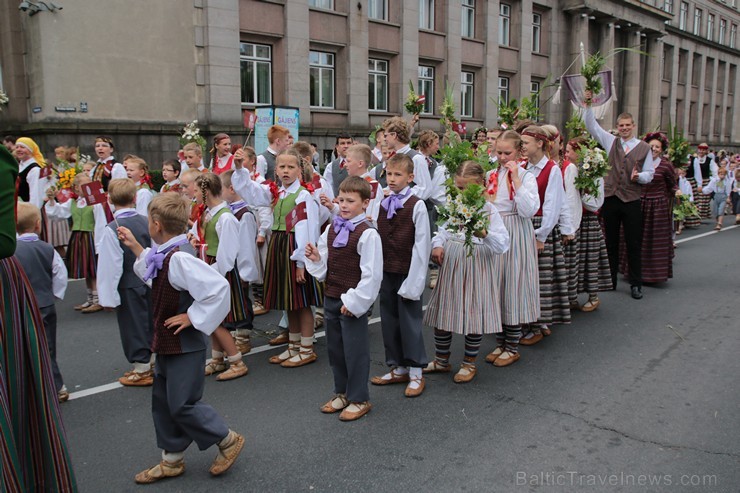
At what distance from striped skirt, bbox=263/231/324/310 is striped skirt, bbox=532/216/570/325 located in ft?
7.63

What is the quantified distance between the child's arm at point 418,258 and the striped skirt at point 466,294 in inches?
18.5

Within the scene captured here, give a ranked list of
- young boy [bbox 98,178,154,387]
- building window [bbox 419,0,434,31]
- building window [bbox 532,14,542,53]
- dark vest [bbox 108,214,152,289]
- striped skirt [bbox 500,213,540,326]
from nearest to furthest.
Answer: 1. young boy [bbox 98,178,154,387]
2. dark vest [bbox 108,214,152,289]
3. striped skirt [bbox 500,213,540,326]
4. building window [bbox 419,0,434,31]
5. building window [bbox 532,14,542,53]

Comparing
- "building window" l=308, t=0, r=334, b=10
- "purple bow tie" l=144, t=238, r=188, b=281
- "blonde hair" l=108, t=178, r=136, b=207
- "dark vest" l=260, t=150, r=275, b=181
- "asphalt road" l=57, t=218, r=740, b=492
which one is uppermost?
"building window" l=308, t=0, r=334, b=10

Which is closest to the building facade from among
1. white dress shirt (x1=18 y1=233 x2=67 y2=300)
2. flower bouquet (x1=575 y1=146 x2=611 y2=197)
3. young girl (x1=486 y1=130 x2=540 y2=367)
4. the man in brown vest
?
the man in brown vest

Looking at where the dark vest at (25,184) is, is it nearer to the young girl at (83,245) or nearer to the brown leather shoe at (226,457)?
the young girl at (83,245)

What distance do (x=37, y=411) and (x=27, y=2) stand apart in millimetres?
15943

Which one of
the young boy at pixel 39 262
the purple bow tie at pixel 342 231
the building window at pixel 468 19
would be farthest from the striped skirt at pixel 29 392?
the building window at pixel 468 19

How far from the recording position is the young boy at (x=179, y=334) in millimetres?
3508

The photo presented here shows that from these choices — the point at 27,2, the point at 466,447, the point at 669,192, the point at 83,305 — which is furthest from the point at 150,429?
the point at 27,2

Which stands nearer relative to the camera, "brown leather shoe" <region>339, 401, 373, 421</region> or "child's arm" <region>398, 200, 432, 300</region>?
"brown leather shoe" <region>339, 401, 373, 421</region>

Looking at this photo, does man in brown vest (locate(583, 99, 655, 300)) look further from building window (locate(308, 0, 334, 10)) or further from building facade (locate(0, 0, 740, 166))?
building window (locate(308, 0, 334, 10))

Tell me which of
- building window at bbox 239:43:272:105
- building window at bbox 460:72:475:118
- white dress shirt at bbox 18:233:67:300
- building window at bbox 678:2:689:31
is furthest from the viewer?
building window at bbox 678:2:689:31

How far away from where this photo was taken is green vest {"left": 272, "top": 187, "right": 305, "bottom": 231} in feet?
18.9

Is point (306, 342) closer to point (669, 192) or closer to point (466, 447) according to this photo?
point (466, 447)
